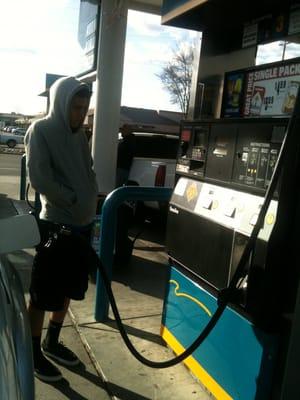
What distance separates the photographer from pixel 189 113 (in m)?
3.44

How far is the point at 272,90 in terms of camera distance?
2727 mm

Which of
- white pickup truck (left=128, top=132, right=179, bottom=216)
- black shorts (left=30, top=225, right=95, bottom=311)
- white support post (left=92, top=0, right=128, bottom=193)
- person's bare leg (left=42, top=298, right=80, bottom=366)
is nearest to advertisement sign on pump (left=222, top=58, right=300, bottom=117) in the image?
black shorts (left=30, top=225, right=95, bottom=311)

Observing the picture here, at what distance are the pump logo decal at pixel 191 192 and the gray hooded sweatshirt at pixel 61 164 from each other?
0.63m

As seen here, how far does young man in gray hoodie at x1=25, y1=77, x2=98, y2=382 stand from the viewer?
2.79 meters

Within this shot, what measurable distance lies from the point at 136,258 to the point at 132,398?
9.97 ft

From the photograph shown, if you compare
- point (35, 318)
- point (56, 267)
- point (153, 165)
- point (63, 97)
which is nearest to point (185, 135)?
point (63, 97)

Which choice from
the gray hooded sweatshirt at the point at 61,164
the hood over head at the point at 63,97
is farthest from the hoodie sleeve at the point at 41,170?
the hood over head at the point at 63,97

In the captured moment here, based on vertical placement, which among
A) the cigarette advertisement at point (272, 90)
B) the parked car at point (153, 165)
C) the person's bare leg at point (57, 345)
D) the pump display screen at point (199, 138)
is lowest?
the person's bare leg at point (57, 345)

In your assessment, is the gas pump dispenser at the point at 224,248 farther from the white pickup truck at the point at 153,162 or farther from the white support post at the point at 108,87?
the white support post at the point at 108,87

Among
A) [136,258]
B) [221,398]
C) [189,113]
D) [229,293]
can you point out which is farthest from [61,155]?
[136,258]

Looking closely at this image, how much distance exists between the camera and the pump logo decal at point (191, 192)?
291 centimetres

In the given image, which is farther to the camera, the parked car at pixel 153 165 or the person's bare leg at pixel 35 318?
the parked car at pixel 153 165

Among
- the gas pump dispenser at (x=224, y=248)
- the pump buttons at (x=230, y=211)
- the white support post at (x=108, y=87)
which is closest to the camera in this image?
the gas pump dispenser at (x=224, y=248)

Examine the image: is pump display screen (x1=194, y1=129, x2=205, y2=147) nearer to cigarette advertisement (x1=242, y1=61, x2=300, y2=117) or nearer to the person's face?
cigarette advertisement (x1=242, y1=61, x2=300, y2=117)
